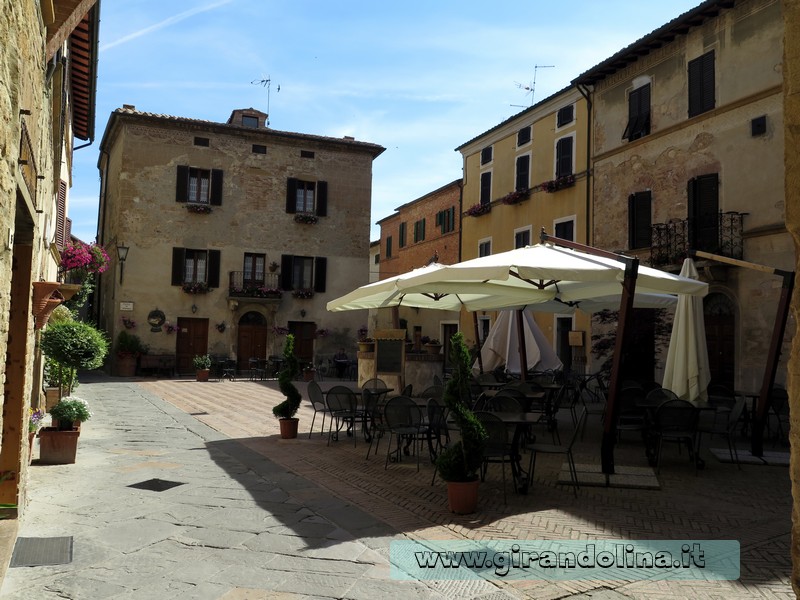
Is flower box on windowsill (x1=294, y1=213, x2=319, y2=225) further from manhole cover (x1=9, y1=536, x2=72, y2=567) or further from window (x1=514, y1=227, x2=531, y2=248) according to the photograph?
manhole cover (x1=9, y1=536, x2=72, y2=567)

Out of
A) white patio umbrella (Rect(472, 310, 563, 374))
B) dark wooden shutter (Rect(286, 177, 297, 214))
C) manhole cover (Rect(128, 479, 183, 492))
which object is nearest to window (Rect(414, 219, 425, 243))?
dark wooden shutter (Rect(286, 177, 297, 214))

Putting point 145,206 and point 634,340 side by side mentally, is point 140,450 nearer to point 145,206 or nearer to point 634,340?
point 634,340

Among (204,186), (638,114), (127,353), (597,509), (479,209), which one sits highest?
(638,114)

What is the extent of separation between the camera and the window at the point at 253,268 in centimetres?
2523

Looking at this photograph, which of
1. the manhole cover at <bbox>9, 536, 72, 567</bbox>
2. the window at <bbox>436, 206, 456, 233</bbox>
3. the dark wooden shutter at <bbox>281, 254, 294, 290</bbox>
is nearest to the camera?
the manhole cover at <bbox>9, 536, 72, 567</bbox>

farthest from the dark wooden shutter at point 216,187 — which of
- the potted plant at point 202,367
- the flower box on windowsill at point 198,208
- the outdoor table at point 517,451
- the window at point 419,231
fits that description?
the outdoor table at point 517,451

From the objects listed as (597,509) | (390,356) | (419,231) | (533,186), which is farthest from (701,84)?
(419,231)

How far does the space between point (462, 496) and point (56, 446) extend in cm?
485

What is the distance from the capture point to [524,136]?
22984mm

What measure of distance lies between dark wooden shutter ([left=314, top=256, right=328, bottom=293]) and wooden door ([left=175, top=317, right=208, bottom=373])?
4630 mm

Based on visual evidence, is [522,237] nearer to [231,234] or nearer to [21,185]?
[231,234]

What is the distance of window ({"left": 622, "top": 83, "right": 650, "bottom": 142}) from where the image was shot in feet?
57.9

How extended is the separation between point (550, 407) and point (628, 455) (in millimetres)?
1750

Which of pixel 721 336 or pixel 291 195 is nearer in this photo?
pixel 721 336
